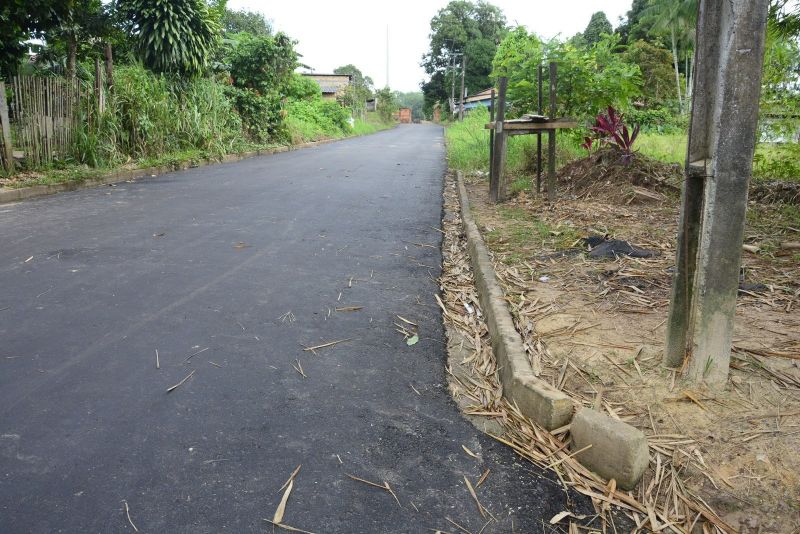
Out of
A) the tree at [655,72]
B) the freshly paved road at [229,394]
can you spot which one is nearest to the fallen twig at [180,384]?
the freshly paved road at [229,394]

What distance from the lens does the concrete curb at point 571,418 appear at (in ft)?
7.27

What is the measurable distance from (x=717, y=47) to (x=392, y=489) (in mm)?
2286

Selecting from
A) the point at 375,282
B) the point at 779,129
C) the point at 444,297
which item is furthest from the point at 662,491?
the point at 779,129

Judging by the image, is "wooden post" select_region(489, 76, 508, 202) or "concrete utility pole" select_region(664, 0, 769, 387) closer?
"concrete utility pole" select_region(664, 0, 769, 387)

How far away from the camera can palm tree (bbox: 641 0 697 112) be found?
1476 inches

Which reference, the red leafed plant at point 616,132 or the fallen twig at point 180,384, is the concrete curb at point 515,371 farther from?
the red leafed plant at point 616,132

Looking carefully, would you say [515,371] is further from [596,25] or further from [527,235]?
[596,25]

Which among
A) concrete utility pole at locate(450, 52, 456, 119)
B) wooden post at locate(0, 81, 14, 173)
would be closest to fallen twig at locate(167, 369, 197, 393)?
wooden post at locate(0, 81, 14, 173)

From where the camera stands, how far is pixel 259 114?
19.6 m

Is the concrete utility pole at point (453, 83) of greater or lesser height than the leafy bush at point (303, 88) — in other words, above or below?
above

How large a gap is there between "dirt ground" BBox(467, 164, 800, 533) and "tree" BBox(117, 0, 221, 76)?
1155cm

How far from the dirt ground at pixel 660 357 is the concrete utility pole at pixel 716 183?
22 cm

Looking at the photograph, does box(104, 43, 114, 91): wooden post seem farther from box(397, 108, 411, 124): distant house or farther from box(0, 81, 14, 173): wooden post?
box(397, 108, 411, 124): distant house

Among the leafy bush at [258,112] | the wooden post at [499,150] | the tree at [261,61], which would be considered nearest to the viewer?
the wooden post at [499,150]
